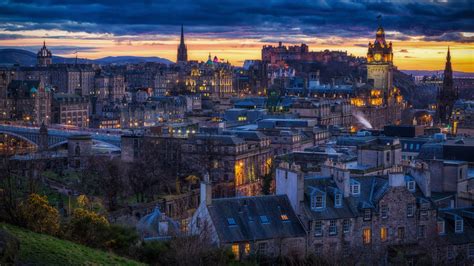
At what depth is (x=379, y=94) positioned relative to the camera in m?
151

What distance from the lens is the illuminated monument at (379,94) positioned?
140875mm

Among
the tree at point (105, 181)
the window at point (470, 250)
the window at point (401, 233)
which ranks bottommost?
the tree at point (105, 181)

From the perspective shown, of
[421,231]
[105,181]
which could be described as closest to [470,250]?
[421,231]

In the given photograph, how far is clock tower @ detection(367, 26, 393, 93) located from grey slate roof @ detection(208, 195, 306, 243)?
128647 mm

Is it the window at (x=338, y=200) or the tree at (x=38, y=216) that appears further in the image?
the window at (x=338, y=200)

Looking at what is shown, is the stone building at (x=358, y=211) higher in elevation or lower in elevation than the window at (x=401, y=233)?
higher

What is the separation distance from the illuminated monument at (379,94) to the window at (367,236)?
93.9 metres

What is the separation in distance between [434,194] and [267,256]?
1754 cm

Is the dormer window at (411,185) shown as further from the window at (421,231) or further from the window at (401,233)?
the window at (401,233)

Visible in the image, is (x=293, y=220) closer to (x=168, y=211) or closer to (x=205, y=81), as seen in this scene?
(x=168, y=211)

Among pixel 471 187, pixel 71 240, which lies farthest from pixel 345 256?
pixel 471 187

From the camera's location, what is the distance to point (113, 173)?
213 feet

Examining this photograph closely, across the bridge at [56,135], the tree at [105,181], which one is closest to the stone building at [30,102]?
the bridge at [56,135]

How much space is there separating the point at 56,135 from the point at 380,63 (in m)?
85.0
